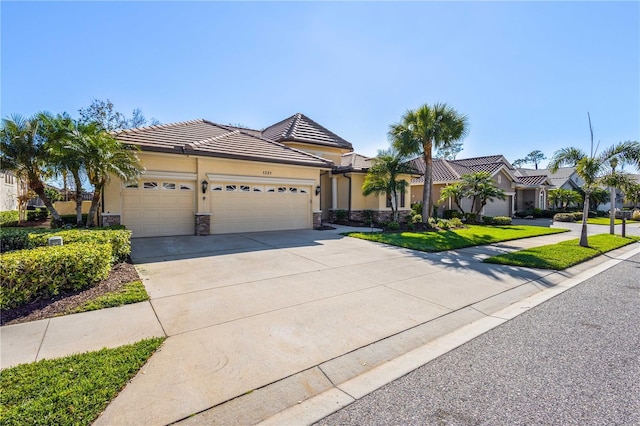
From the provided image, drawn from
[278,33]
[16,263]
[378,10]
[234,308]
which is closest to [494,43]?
[378,10]

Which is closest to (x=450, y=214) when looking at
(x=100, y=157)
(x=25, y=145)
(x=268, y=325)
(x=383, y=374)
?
(x=268, y=325)

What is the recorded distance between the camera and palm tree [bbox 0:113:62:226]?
31.1 ft

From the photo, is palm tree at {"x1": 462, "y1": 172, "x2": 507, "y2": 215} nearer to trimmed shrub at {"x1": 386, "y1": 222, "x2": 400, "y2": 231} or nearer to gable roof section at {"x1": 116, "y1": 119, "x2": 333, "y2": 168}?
trimmed shrub at {"x1": 386, "y1": 222, "x2": 400, "y2": 231}

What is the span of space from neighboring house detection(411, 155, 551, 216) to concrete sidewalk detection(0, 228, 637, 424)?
1741cm

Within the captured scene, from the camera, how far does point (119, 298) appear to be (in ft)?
16.7

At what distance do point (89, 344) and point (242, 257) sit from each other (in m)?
4.99

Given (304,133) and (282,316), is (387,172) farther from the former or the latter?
(282,316)

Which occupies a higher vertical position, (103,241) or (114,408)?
(103,241)

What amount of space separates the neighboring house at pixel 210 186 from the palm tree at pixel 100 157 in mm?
1291

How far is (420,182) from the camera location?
25.1 metres

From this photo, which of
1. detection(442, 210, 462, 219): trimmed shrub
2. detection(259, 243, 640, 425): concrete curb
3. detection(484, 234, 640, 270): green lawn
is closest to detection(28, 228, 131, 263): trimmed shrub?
detection(259, 243, 640, 425): concrete curb

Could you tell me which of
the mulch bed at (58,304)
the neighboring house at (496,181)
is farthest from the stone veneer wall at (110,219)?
the neighboring house at (496,181)

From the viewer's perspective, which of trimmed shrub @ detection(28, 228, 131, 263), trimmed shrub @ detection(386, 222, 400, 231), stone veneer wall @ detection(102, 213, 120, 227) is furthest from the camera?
trimmed shrub @ detection(386, 222, 400, 231)

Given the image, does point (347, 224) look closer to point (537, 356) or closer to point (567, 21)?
point (567, 21)
